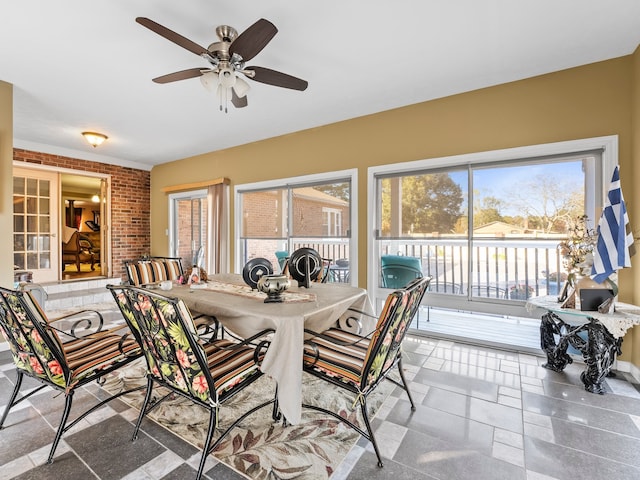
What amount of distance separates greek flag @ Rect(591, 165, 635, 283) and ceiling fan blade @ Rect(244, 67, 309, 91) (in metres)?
2.58

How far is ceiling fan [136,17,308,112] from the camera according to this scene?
1916 mm

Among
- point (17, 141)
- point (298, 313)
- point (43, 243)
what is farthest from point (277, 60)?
point (43, 243)

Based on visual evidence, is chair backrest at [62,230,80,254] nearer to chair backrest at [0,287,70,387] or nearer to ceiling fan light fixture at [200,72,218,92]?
chair backrest at [0,287,70,387]

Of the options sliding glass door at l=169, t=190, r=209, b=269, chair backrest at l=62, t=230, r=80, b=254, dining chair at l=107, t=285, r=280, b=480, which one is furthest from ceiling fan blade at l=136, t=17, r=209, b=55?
chair backrest at l=62, t=230, r=80, b=254

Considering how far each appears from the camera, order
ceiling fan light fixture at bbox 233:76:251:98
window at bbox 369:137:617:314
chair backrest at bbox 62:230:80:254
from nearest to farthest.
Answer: ceiling fan light fixture at bbox 233:76:251:98
window at bbox 369:137:617:314
chair backrest at bbox 62:230:80:254

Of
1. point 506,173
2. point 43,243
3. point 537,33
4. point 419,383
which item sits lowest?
point 419,383

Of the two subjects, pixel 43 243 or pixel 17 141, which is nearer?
pixel 17 141

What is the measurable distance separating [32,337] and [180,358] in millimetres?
919

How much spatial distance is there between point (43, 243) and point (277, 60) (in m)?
5.67

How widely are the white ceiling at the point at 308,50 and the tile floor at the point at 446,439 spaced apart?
2.75 metres

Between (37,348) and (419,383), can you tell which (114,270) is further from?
(419,383)

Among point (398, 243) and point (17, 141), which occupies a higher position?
point (17, 141)

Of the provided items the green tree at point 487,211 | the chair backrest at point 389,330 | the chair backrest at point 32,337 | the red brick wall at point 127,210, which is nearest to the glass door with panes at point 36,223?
the red brick wall at point 127,210

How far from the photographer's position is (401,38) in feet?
7.96
